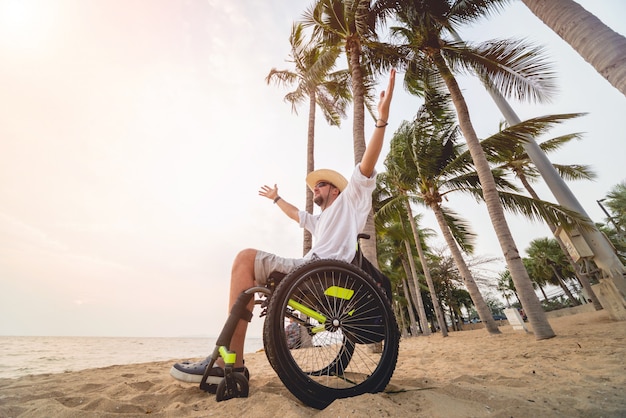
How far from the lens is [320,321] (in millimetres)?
1588

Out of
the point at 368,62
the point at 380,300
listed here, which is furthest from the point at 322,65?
the point at 380,300

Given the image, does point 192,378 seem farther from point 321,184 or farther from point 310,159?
point 310,159

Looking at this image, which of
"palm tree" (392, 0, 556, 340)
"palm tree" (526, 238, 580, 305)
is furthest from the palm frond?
"palm tree" (526, 238, 580, 305)

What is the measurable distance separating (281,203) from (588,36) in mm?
3191

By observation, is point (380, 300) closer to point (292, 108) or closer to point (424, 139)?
point (424, 139)

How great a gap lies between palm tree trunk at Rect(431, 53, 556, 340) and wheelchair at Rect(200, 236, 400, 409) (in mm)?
5065

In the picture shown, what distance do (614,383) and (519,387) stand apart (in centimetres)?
58

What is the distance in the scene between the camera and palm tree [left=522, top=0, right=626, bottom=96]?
2.14 meters

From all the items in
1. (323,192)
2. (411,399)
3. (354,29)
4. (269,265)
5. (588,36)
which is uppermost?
(354,29)

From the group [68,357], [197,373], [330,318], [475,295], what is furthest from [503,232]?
[68,357]

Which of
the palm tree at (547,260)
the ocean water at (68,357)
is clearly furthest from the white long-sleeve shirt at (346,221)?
the palm tree at (547,260)

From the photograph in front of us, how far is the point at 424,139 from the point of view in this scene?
10.5m

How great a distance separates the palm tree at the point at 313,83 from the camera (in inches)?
351

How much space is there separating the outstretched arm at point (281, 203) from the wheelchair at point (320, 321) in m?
1.08
